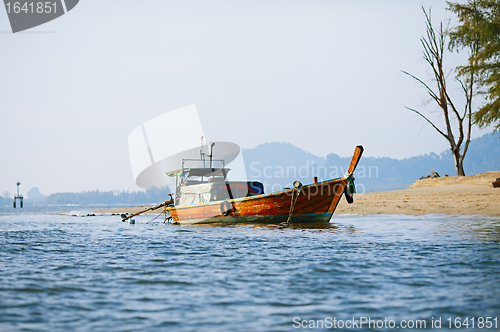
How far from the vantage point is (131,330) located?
5473 mm

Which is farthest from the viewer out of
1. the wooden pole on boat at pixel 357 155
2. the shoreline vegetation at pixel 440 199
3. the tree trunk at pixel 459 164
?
the tree trunk at pixel 459 164

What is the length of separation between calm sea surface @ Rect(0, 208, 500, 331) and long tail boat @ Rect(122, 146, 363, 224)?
697 centimetres

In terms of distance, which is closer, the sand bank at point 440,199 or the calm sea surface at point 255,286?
the calm sea surface at point 255,286

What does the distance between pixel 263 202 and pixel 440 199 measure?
41.4ft

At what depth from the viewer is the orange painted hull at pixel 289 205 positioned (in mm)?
20219

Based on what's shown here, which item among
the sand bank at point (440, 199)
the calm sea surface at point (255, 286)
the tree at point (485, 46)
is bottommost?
the calm sea surface at point (255, 286)

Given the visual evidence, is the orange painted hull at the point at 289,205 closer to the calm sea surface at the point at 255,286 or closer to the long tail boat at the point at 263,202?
the long tail boat at the point at 263,202

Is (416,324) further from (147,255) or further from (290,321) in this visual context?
(147,255)

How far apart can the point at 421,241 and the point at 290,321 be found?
870 cm

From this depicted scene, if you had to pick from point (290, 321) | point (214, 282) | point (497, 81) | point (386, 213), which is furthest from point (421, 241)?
point (497, 81)

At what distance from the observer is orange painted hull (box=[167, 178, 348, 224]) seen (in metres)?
20.2

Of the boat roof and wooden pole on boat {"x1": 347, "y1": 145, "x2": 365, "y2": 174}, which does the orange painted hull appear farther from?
the boat roof

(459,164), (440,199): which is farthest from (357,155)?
(459,164)

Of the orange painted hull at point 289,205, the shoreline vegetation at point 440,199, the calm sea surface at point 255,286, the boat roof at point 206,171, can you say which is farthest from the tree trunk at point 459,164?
the calm sea surface at point 255,286
